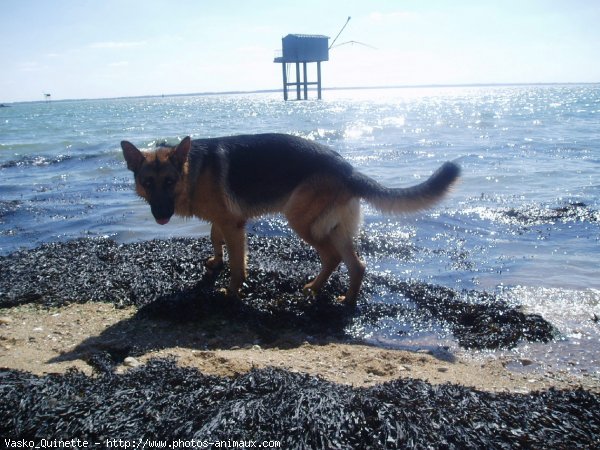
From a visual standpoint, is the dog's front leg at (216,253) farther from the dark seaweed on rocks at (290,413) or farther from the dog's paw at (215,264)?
the dark seaweed on rocks at (290,413)

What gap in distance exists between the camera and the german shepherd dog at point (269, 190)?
507cm

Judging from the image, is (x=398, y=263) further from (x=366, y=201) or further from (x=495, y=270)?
(x=366, y=201)

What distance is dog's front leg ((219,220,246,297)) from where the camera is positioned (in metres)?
5.50

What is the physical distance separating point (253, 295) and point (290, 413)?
2.78 meters

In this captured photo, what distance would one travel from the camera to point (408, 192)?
198 inches

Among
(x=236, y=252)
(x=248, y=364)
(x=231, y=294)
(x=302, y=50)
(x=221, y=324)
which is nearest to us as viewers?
(x=248, y=364)

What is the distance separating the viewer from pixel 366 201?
5.26 metres

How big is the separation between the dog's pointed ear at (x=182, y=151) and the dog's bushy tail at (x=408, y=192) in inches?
68.9

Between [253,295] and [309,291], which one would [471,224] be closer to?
[309,291]

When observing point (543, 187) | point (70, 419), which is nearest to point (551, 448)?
point (70, 419)

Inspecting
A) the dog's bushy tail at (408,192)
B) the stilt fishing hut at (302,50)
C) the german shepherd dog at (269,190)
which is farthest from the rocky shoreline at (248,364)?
the stilt fishing hut at (302,50)

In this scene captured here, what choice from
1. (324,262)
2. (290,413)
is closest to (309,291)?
(324,262)

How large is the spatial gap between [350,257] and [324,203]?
0.67 m

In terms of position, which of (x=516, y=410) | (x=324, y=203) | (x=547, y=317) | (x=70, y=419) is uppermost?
(x=324, y=203)
